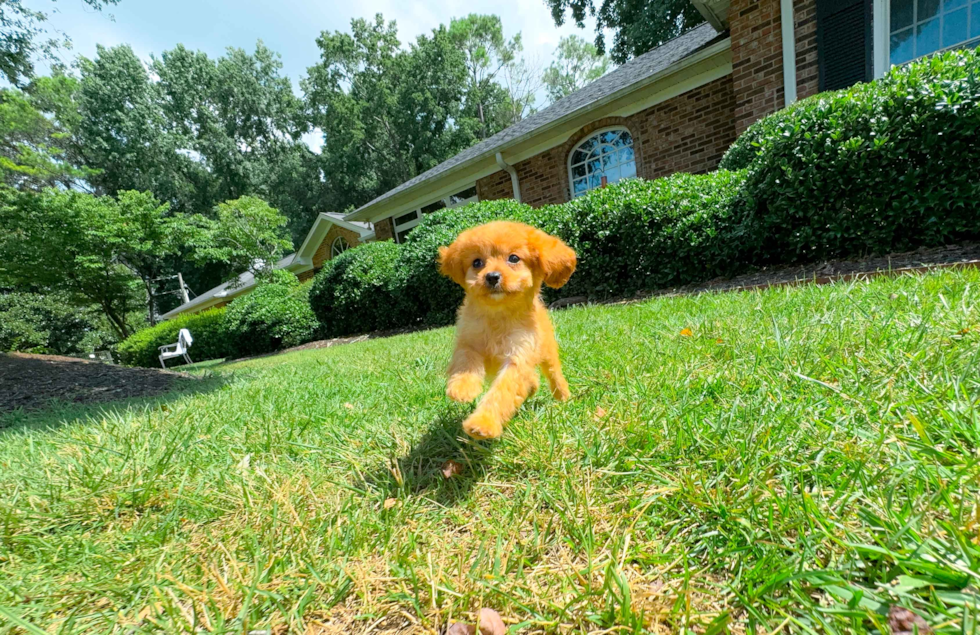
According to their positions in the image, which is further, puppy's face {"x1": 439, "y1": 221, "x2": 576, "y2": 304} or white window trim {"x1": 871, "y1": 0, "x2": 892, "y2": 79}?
white window trim {"x1": 871, "y1": 0, "x2": 892, "y2": 79}

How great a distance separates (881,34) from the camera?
22.6 feet

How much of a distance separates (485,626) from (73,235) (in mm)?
19519

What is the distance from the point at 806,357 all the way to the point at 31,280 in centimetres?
2163

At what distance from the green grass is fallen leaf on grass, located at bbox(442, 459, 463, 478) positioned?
3 centimetres

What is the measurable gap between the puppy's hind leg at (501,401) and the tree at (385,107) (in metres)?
34.4

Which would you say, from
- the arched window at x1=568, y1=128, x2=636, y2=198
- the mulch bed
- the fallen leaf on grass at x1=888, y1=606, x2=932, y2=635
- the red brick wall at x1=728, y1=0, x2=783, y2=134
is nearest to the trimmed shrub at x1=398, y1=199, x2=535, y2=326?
the arched window at x1=568, y1=128, x2=636, y2=198

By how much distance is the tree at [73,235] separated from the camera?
12.7 m

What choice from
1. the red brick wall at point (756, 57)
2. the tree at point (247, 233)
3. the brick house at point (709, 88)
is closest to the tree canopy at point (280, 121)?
the tree at point (247, 233)

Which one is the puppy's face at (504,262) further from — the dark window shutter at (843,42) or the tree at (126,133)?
the tree at (126,133)

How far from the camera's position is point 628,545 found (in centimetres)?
118

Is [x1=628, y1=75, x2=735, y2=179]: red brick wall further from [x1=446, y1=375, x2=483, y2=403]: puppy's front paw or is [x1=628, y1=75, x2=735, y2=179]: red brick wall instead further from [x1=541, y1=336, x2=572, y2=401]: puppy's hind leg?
[x1=446, y1=375, x2=483, y2=403]: puppy's front paw

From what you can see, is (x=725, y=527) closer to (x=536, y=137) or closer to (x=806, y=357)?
(x=806, y=357)

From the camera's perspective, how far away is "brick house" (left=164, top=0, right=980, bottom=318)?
22.5 ft

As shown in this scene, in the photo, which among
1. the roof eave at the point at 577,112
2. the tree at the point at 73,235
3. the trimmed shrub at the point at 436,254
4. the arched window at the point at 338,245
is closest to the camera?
the roof eave at the point at 577,112
